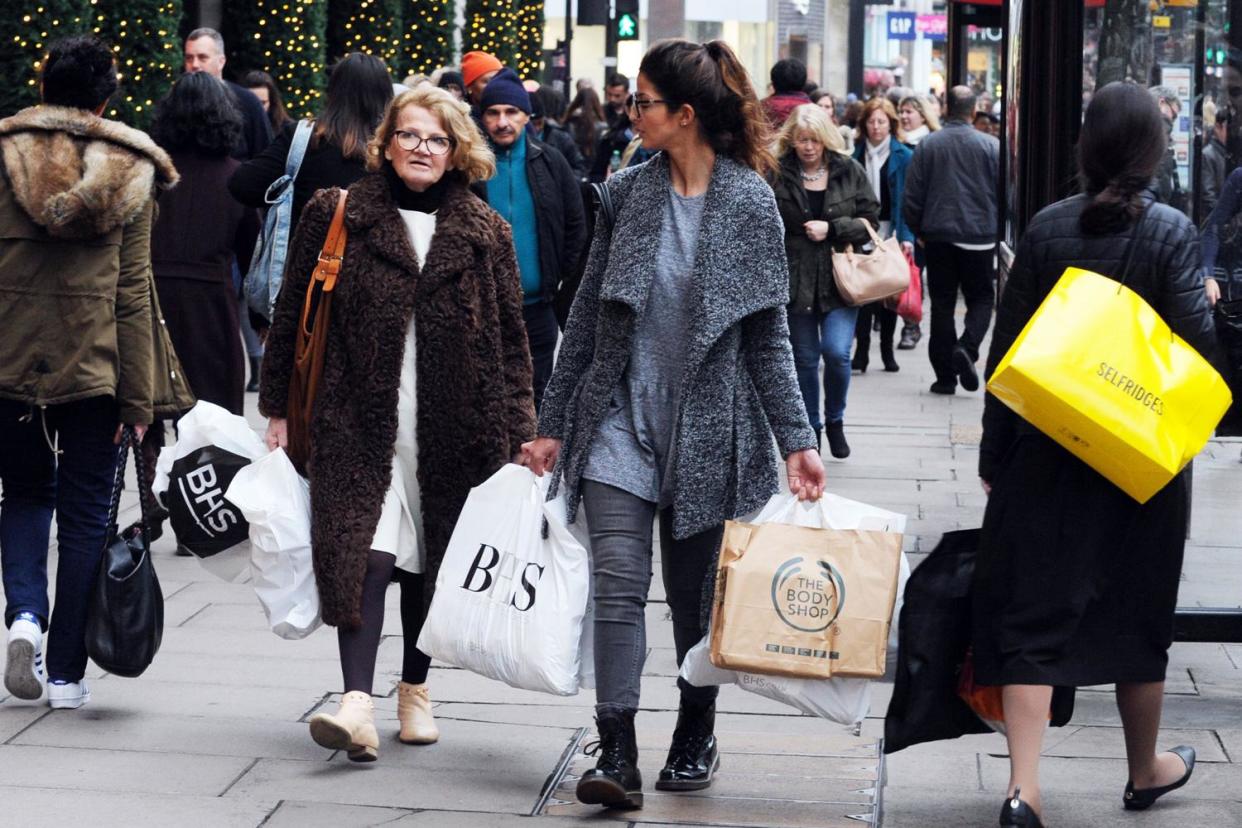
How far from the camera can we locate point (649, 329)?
4477 mm

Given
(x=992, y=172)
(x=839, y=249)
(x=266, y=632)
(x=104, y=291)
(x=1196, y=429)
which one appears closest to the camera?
(x=1196, y=429)

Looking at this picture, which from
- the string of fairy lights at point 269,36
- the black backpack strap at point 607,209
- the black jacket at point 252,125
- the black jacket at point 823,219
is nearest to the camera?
the black backpack strap at point 607,209

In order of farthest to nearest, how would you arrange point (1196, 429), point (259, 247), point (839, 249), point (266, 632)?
1. point (839, 249)
2. point (259, 247)
3. point (266, 632)
4. point (1196, 429)

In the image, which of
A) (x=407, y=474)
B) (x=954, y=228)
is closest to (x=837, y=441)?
(x=954, y=228)

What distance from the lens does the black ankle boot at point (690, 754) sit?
466 centimetres

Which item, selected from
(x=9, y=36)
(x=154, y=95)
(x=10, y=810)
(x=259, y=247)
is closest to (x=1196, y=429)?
(x=10, y=810)

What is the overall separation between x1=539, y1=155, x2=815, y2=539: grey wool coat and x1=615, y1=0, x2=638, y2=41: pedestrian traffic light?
72.3 ft

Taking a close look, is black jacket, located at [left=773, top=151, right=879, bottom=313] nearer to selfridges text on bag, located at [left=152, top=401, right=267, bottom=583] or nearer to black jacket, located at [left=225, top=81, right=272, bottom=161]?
black jacket, located at [left=225, top=81, right=272, bottom=161]

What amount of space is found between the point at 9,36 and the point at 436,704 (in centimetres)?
636

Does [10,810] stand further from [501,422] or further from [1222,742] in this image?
[1222,742]

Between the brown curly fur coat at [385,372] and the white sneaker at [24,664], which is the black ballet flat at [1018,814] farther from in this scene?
the white sneaker at [24,664]

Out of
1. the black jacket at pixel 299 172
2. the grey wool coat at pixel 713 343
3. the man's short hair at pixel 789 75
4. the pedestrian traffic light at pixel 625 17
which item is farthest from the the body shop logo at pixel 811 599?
the pedestrian traffic light at pixel 625 17

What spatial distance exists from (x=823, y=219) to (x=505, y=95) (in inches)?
86.4

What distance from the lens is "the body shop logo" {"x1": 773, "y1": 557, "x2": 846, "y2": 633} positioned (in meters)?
4.31
